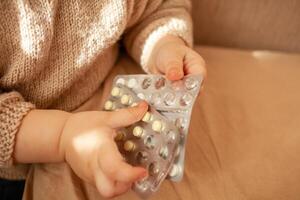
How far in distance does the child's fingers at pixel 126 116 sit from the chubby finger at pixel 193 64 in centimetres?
9

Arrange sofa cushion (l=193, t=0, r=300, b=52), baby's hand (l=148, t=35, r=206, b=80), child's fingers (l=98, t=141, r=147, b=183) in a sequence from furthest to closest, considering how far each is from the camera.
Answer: sofa cushion (l=193, t=0, r=300, b=52)
baby's hand (l=148, t=35, r=206, b=80)
child's fingers (l=98, t=141, r=147, b=183)

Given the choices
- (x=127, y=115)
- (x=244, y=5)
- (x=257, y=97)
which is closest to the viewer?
(x=127, y=115)

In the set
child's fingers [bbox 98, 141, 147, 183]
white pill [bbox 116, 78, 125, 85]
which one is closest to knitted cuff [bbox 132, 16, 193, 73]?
white pill [bbox 116, 78, 125, 85]

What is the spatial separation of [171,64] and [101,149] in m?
0.14

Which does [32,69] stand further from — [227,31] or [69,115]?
[227,31]

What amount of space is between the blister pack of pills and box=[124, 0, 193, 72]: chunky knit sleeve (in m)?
0.13

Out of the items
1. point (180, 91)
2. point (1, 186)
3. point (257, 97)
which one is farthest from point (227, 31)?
point (1, 186)

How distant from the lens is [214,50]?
2.15 ft

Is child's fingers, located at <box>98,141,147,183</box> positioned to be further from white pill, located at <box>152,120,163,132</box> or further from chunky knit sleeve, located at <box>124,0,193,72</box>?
chunky knit sleeve, located at <box>124,0,193,72</box>

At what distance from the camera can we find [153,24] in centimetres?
56

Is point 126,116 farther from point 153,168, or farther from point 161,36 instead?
point 161,36

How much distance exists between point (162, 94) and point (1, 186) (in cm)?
32

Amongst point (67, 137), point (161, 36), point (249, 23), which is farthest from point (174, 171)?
point (249, 23)

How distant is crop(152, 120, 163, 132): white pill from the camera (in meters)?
0.38
